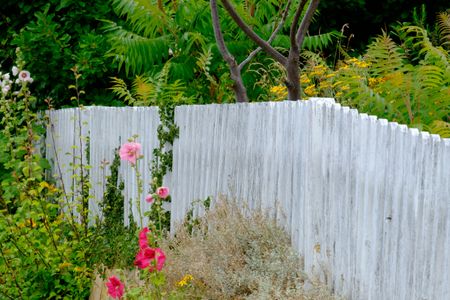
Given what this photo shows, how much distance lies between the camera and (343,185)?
14.7 feet

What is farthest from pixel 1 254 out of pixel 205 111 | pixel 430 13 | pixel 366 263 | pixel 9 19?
pixel 430 13

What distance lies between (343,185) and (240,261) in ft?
4.04

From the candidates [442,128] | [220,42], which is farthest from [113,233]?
[442,128]

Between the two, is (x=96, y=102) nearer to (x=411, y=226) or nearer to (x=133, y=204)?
(x=133, y=204)

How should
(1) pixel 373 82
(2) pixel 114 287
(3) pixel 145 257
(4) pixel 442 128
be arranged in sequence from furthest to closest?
(1) pixel 373 82 → (2) pixel 114 287 → (3) pixel 145 257 → (4) pixel 442 128

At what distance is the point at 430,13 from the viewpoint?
16.8 metres

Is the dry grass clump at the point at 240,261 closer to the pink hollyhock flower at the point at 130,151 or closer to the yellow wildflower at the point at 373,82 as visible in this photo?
the pink hollyhock flower at the point at 130,151

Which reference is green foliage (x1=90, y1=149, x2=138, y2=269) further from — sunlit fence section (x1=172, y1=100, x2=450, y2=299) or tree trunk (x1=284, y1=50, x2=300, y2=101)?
tree trunk (x1=284, y1=50, x2=300, y2=101)

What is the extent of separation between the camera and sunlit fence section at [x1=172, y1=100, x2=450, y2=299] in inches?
135

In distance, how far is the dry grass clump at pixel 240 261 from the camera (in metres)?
4.97

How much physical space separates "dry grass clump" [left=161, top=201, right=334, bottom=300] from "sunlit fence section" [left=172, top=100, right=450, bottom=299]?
0.12 m

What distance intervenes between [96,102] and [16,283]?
20.8 feet

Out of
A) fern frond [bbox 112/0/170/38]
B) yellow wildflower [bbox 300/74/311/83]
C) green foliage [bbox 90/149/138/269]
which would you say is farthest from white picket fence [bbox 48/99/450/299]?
fern frond [bbox 112/0/170/38]

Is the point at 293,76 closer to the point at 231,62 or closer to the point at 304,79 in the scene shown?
the point at 231,62
